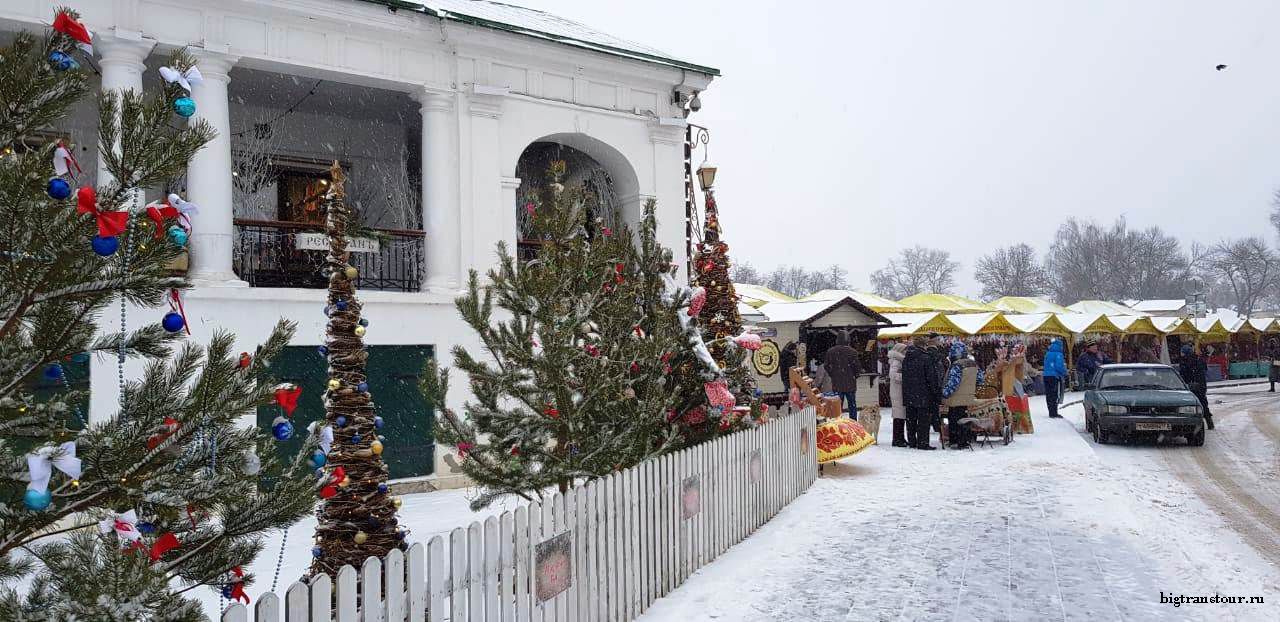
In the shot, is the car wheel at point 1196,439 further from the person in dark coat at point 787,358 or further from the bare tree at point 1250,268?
the bare tree at point 1250,268

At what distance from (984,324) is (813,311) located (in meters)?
5.59

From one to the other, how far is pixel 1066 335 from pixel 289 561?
26650 mm

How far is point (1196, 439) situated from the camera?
542 inches

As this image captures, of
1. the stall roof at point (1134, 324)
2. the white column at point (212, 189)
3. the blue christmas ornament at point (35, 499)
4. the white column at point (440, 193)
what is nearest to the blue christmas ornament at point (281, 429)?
the blue christmas ornament at point (35, 499)

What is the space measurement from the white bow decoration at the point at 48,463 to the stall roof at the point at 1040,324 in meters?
26.0

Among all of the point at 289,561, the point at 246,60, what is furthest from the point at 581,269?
the point at 246,60

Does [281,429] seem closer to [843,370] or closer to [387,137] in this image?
[387,137]

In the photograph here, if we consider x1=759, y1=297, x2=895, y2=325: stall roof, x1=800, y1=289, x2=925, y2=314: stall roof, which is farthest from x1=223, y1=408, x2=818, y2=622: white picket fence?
x1=800, y1=289, x2=925, y2=314: stall roof

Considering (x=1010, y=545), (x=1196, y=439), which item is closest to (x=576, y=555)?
(x=1010, y=545)

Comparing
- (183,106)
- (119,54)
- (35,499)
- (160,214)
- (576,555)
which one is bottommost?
(576,555)

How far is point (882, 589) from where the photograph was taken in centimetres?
619

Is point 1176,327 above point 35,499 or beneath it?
beneath

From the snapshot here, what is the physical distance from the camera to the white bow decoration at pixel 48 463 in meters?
2.04

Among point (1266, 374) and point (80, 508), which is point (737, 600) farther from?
point (1266, 374)
